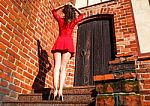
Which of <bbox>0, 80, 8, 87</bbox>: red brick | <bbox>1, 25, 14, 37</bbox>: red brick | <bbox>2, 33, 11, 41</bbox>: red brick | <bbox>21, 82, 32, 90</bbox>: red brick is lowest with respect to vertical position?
<bbox>21, 82, 32, 90</bbox>: red brick

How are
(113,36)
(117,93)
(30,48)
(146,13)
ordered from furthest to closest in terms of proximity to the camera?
1. (113,36)
2. (146,13)
3. (30,48)
4. (117,93)

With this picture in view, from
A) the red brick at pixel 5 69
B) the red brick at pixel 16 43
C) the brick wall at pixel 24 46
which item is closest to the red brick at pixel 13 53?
the brick wall at pixel 24 46

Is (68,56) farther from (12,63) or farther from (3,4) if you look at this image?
(3,4)

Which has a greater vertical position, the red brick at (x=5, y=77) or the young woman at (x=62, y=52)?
the young woman at (x=62, y=52)

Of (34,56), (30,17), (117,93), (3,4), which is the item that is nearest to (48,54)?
(34,56)

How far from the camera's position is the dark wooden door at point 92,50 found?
5.18 meters

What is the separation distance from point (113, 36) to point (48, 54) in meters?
1.90

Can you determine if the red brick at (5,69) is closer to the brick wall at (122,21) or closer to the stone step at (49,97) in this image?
the stone step at (49,97)

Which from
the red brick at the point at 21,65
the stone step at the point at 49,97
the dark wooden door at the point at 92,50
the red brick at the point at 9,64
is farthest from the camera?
the dark wooden door at the point at 92,50

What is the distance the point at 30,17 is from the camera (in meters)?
4.11

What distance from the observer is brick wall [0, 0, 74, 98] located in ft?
10.6

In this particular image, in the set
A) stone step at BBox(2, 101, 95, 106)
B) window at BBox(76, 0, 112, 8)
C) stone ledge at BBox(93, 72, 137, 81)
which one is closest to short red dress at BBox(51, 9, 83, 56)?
stone step at BBox(2, 101, 95, 106)

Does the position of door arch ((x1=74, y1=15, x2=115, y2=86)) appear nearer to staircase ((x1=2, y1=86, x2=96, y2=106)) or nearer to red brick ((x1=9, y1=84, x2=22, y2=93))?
staircase ((x1=2, y1=86, x2=96, y2=106))

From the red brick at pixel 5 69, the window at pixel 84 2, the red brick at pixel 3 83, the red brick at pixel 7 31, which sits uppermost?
the window at pixel 84 2
